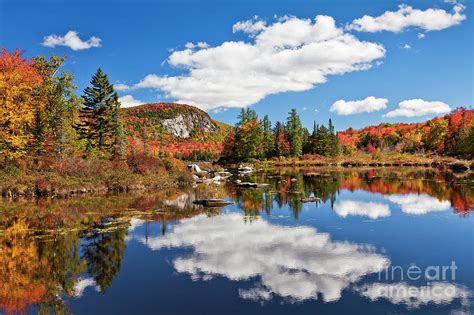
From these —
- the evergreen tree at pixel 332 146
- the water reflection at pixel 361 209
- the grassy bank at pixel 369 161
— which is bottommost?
the water reflection at pixel 361 209

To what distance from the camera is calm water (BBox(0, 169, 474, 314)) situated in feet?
32.1

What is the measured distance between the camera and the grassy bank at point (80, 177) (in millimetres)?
33000

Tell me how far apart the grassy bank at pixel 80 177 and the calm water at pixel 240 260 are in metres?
9.41

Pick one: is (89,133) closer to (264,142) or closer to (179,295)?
(179,295)

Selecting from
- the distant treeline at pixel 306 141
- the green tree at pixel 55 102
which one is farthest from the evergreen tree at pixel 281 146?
the green tree at pixel 55 102

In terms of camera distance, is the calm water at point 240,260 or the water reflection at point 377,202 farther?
the water reflection at point 377,202

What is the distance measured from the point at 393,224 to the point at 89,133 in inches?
1676

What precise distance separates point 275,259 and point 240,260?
1337 mm

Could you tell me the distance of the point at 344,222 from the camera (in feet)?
65.0

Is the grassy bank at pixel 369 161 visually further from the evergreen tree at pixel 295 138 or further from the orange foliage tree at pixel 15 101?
the orange foliage tree at pixel 15 101

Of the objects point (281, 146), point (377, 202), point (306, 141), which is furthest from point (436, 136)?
point (377, 202)

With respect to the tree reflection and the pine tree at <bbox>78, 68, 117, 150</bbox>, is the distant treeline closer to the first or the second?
the pine tree at <bbox>78, 68, 117, 150</bbox>

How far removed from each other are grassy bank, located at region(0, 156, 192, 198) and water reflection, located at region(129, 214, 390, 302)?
815 inches

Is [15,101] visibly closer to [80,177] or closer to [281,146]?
[80,177]
